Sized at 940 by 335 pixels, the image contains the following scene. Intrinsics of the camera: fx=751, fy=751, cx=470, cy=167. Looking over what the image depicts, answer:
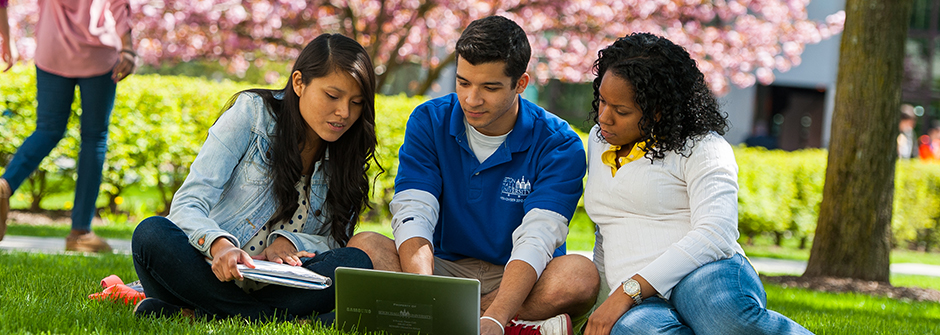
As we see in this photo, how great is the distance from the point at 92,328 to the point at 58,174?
18.8ft

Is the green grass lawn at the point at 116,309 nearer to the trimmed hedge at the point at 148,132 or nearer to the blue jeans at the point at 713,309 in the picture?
the blue jeans at the point at 713,309

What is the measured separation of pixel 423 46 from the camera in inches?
414

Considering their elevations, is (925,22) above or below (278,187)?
above

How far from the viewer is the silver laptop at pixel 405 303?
2.27m

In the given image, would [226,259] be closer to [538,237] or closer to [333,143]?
[333,143]

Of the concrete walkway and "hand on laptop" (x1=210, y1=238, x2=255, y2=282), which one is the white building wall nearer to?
the concrete walkway

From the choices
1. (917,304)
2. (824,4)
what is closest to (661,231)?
(917,304)

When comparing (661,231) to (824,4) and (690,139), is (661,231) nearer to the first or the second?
(690,139)

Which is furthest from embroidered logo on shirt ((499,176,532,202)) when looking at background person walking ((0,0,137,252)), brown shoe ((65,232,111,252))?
brown shoe ((65,232,111,252))

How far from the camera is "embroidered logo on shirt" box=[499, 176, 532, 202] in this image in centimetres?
303

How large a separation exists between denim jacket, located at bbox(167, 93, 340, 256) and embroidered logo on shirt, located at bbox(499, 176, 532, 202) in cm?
74

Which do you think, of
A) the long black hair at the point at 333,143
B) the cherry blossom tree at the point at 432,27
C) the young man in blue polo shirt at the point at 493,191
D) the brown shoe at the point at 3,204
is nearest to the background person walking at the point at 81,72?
the brown shoe at the point at 3,204

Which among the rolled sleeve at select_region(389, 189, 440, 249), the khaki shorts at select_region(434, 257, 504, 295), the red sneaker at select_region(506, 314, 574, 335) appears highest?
the rolled sleeve at select_region(389, 189, 440, 249)

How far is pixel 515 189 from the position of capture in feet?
9.96
